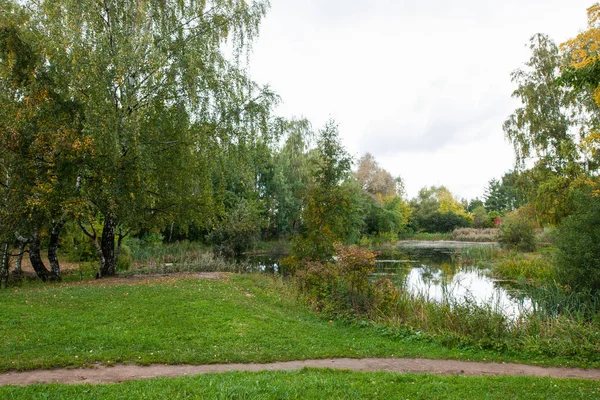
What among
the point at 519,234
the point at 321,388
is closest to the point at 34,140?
the point at 321,388

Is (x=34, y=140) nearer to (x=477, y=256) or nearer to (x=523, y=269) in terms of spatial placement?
(x=523, y=269)

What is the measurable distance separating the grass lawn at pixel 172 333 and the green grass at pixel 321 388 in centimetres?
132

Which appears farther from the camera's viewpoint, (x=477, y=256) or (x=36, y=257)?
(x=477, y=256)

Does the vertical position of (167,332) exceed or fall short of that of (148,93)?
it falls short

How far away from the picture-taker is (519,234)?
1277 inches

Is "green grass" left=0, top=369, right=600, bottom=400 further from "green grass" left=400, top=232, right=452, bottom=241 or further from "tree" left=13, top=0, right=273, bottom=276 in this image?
"green grass" left=400, top=232, right=452, bottom=241

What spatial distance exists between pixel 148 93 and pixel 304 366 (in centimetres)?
1142

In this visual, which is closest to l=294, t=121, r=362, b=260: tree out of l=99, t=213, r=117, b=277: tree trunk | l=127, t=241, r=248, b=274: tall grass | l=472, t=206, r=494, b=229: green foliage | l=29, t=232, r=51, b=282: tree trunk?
l=127, t=241, r=248, b=274: tall grass

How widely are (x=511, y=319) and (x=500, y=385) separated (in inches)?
169

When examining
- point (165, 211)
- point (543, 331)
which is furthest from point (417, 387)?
point (165, 211)

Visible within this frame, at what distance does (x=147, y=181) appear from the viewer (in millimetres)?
13945

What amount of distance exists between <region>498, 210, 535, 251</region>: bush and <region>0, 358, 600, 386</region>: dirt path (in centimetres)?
2740

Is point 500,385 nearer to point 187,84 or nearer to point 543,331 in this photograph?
point 543,331

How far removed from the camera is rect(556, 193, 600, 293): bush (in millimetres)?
11969
